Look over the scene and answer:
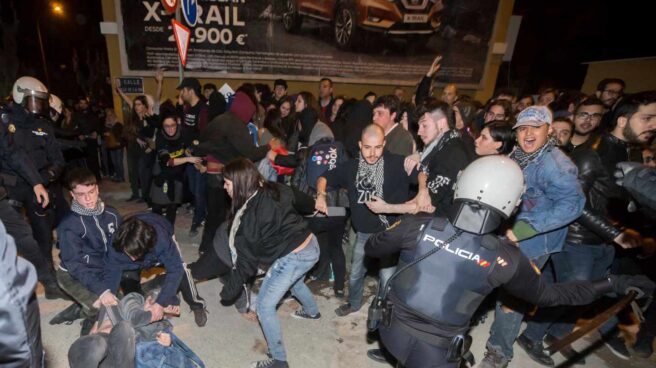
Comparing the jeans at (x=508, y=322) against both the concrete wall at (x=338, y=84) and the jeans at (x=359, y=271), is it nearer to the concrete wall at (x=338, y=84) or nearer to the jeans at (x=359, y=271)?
the jeans at (x=359, y=271)

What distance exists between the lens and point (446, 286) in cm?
185

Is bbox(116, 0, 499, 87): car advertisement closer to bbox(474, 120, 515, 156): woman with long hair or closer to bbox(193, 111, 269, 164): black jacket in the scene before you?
bbox(193, 111, 269, 164): black jacket

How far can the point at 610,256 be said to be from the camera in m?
3.23

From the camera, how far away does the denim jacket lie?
104 inches

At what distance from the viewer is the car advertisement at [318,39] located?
28.6 feet

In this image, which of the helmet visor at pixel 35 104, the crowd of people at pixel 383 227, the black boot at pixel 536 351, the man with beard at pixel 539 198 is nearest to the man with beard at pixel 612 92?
the crowd of people at pixel 383 227

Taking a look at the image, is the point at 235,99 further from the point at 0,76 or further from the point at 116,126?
the point at 0,76

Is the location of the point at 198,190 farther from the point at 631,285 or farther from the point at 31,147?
the point at 631,285

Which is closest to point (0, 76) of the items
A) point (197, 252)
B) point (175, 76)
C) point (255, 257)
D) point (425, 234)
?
point (175, 76)

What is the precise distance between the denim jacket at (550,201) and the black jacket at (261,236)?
189 centimetres

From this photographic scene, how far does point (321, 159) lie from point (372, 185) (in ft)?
2.58

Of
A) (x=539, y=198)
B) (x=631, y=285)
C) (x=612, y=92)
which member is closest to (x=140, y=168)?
(x=539, y=198)

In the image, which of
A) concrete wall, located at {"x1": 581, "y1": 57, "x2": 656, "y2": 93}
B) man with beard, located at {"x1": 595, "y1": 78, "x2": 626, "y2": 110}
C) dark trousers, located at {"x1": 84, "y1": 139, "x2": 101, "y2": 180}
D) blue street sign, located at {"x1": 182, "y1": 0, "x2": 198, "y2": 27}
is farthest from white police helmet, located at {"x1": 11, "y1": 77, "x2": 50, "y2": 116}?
concrete wall, located at {"x1": 581, "y1": 57, "x2": 656, "y2": 93}

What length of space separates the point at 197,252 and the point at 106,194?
3422mm
